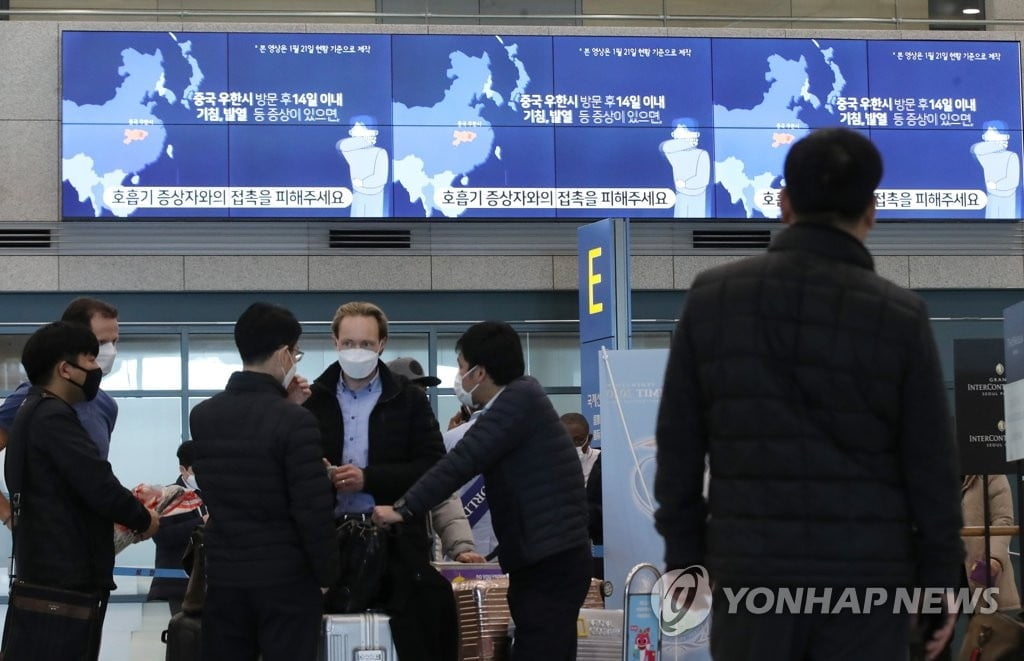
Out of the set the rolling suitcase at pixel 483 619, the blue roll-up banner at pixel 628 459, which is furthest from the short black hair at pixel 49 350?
the blue roll-up banner at pixel 628 459

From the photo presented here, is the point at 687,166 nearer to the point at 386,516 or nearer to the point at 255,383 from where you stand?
the point at 386,516

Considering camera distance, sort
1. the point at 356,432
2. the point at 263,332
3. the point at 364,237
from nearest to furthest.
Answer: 1. the point at 263,332
2. the point at 356,432
3. the point at 364,237

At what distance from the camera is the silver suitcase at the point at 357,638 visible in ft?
15.3

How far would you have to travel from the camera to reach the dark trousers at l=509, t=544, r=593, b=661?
15.4ft

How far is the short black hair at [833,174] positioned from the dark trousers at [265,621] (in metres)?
2.31

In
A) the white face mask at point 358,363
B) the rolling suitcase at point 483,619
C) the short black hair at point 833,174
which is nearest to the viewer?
the short black hair at point 833,174

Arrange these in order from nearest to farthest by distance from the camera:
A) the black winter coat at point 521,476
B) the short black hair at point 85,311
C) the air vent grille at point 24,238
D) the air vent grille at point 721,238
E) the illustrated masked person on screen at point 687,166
→ 1. the black winter coat at point 521,476
2. the short black hair at point 85,311
3. the air vent grille at point 24,238
4. the illustrated masked person on screen at point 687,166
5. the air vent grille at point 721,238

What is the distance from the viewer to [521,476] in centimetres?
475

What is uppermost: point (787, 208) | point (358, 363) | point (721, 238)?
point (721, 238)

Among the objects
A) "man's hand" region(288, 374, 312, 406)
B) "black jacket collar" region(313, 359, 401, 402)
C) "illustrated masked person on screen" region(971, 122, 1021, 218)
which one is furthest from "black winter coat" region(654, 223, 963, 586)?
"illustrated masked person on screen" region(971, 122, 1021, 218)

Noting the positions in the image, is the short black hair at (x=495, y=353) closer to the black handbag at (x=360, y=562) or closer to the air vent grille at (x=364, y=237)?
the black handbag at (x=360, y=562)

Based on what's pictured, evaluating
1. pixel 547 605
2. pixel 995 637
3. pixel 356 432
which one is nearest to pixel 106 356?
pixel 356 432

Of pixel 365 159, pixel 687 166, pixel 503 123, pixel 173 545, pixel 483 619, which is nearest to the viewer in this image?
pixel 483 619

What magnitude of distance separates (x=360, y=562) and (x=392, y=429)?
48cm
